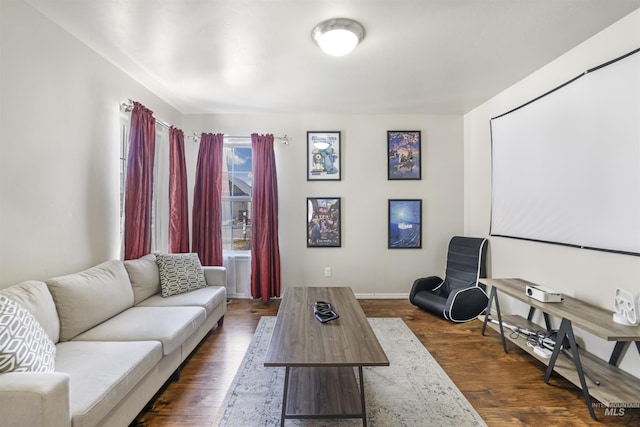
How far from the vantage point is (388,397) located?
2004mm

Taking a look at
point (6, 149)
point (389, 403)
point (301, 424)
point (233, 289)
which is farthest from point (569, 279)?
point (6, 149)

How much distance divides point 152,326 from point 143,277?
2.58 ft

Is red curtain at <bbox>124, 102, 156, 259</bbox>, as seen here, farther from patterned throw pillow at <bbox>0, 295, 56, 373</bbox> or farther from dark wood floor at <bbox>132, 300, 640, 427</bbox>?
patterned throw pillow at <bbox>0, 295, 56, 373</bbox>

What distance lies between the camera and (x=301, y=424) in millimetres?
1738

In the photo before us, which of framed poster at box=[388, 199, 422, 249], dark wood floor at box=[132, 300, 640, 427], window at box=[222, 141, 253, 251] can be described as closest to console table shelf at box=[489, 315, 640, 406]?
dark wood floor at box=[132, 300, 640, 427]

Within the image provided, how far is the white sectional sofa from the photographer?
117 cm

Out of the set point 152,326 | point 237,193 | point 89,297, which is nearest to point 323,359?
point 152,326

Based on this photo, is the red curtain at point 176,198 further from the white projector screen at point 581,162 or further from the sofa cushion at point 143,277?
the white projector screen at point 581,162

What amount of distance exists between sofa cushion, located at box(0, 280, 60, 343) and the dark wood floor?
0.79 metres

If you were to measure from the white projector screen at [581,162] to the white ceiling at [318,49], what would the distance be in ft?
1.32

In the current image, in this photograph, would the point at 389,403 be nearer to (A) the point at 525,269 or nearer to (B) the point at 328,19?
(A) the point at 525,269

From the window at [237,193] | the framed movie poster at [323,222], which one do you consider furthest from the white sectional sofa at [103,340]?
the framed movie poster at [323,222]

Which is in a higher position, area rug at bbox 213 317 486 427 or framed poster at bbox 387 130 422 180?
framed poster at bbox 387 130 422 180

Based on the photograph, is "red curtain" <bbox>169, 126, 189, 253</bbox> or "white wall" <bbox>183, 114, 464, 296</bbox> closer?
"red curtain" <bbox>169, 126, 189, 253</bbox>
